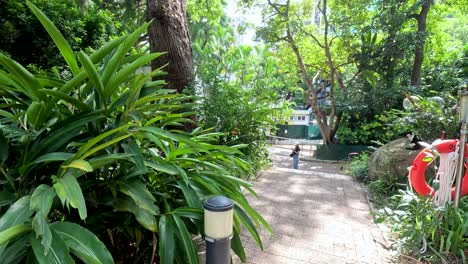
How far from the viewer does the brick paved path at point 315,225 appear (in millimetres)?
2238

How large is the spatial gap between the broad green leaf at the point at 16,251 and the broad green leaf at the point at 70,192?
0.57ft

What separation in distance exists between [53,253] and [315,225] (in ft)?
8.35

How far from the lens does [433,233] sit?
222 cm

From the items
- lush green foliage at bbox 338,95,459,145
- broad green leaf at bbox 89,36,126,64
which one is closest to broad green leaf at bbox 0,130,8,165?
broad green leaf at bbox 89,36,126,64

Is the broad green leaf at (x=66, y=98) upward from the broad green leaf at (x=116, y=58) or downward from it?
downward

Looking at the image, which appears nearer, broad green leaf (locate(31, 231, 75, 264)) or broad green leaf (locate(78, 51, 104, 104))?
broad green leaf (locate(31, 231, 75, 264))

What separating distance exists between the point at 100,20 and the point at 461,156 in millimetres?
5450

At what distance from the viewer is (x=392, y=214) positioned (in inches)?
108

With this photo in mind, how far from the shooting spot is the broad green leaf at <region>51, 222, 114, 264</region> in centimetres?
90

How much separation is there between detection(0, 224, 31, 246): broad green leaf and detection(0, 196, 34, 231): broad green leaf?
0.03 meters

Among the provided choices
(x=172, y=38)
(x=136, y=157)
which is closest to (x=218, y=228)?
(x=136, y=157)

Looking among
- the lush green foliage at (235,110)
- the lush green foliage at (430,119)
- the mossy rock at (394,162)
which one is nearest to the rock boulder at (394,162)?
the mossy rock at (394,162)

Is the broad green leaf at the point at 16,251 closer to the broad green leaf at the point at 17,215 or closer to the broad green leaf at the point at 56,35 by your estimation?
the broad green leaf at the point at 17,215

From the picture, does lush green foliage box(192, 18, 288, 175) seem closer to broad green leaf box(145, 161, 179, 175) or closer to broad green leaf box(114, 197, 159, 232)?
broad green leaf box(145, 161, 179, 175)
